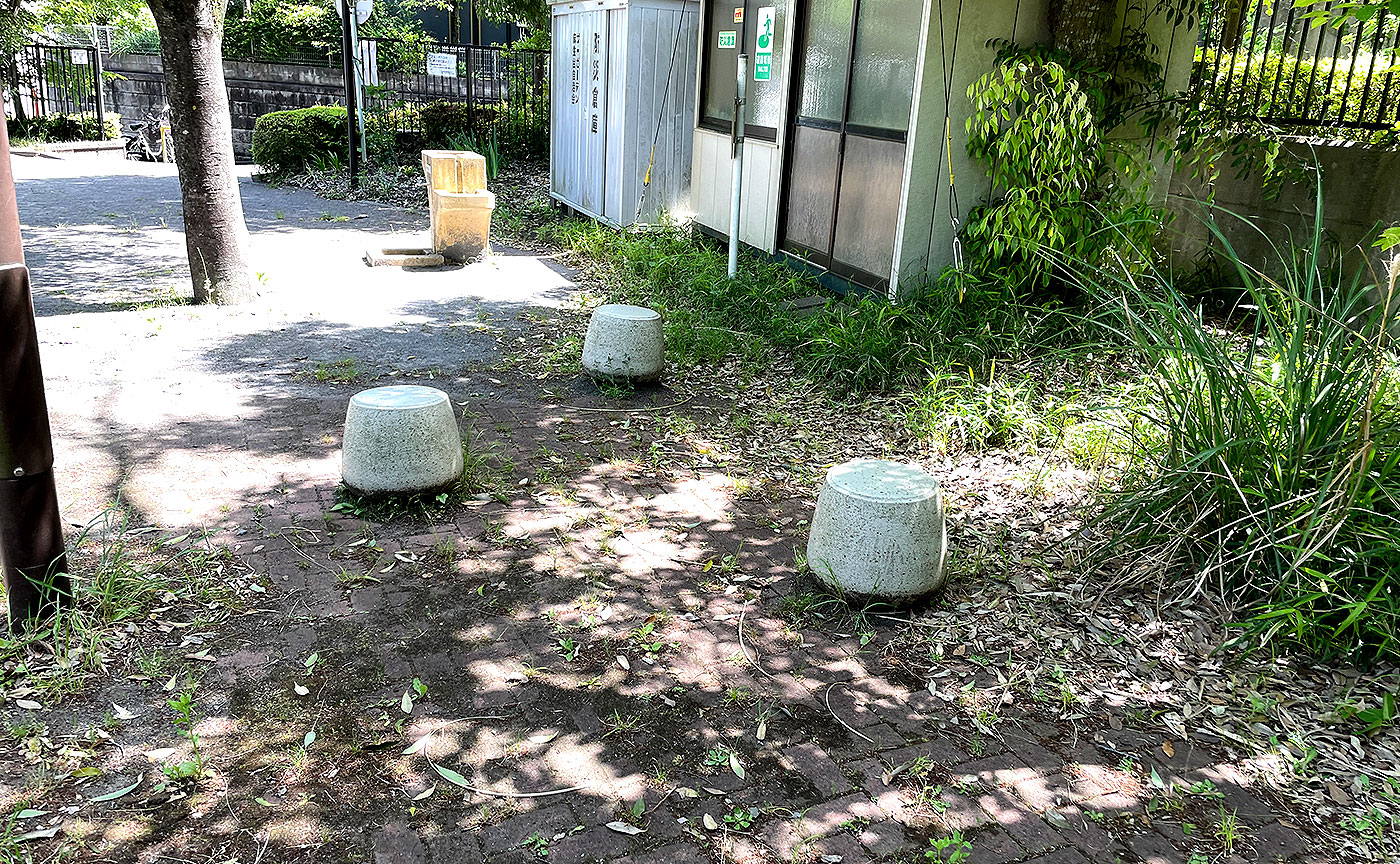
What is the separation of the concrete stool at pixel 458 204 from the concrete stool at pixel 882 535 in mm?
6932

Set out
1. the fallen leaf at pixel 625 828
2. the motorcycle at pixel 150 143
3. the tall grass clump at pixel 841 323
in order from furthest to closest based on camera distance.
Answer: the motorcycle at pixel 150 143
the tall grass clump at pixel 841 323
the fallen leaf at pixel 625 828

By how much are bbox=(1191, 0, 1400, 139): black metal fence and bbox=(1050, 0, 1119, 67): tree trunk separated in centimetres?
77

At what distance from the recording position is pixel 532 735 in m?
3.16

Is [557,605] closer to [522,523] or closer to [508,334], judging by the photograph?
[522,523]

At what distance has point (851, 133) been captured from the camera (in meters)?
7.71

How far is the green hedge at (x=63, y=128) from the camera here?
61.8 ft

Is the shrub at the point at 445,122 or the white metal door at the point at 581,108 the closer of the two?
the white metal door at the point at 581,108

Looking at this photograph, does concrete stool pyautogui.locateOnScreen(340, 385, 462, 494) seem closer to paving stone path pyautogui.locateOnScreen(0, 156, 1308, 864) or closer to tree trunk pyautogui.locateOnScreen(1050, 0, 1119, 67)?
paving stone path pyautogui.locateOnScreen(0, 156, 1308, 864)

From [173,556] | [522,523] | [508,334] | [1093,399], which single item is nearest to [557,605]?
[522,523]

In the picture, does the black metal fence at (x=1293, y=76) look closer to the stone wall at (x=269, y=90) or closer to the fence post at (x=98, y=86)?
the stone wall at (x=269, y=90)

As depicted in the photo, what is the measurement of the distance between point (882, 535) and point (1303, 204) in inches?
207

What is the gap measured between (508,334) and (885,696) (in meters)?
4.97

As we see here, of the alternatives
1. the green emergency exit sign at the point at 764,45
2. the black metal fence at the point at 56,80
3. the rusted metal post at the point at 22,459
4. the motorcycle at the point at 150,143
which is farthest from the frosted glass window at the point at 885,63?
the black metal fence at the point at 56,80

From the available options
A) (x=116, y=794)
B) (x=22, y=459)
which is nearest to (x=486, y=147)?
(x=22, y=459)
